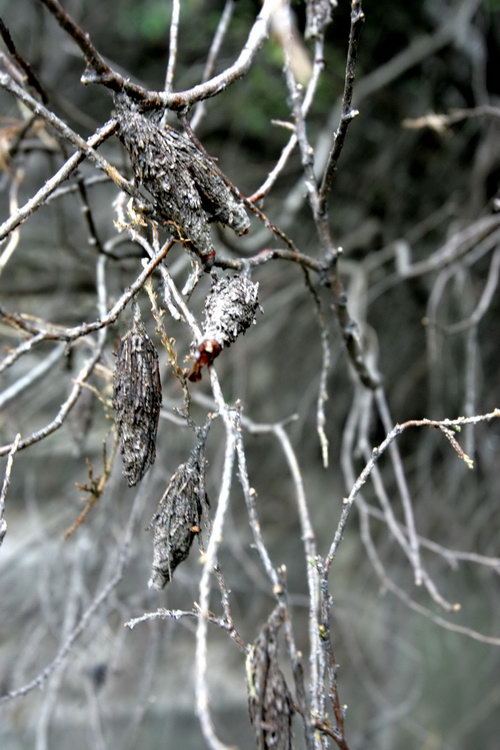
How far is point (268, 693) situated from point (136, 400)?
246 mm

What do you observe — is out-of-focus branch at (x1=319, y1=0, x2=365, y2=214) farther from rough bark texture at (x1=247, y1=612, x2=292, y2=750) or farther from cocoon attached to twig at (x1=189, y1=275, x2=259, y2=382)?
rough bark texture at (x1=247, y1=612, x2=292, y2=750)

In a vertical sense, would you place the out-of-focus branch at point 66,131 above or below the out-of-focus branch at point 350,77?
below

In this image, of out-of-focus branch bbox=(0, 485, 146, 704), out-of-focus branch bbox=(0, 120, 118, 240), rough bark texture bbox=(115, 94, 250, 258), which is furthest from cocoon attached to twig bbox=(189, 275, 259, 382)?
out-of-focus branch bbox=(0, 485, 146, 704)

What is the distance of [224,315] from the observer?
1.77ft

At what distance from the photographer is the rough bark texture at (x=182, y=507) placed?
0.55m

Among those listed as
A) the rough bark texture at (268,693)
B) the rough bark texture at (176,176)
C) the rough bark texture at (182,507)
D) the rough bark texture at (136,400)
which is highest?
the rough bark texture at (176,176)

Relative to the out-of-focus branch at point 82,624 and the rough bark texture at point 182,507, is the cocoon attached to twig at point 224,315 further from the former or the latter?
the out-of-focus branch at point 82,624

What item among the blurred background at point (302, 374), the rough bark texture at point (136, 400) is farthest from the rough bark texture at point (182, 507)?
the blurred background at point (302, 374)

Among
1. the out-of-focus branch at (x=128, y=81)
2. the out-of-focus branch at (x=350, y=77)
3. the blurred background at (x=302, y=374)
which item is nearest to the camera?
the out-of-focus branch at (x=128, y=81)

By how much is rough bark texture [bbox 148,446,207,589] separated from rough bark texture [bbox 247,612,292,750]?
11 centimetres

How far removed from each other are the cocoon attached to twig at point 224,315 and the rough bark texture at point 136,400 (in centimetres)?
5

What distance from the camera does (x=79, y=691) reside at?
2092 mm

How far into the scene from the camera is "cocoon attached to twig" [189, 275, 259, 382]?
522 millimetres

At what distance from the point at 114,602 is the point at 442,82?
4.90 ft
